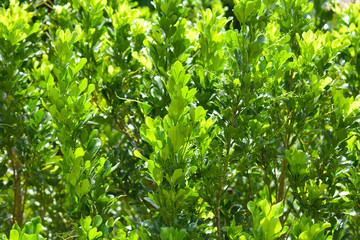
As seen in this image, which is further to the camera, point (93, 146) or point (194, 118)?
point (93, 146)

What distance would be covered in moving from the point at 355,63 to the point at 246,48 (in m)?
1.36

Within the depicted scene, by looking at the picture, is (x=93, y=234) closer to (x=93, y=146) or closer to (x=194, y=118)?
(x=93, y=146)

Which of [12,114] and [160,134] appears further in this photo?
[12,114]

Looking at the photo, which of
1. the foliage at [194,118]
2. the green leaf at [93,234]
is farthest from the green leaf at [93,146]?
the green leaf at [93,234]

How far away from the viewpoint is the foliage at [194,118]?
210cm

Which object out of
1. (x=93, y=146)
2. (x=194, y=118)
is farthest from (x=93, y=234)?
(x=194, y=118)

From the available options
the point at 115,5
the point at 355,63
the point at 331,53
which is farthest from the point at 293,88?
the point at 115,5

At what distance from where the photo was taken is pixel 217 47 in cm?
259

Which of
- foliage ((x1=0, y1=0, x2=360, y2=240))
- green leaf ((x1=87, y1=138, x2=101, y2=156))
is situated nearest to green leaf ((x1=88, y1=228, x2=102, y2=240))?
foliage ((x1=0, y1=0, x2=360, y2=240))

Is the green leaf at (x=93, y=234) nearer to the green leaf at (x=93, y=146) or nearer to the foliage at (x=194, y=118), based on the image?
the foliage at (x=194, y=118)

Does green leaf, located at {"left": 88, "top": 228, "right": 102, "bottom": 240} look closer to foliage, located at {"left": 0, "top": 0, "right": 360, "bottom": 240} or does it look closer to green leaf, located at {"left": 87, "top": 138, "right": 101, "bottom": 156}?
foliage, located at {"left": 0, "top": 0, "right": 360, "bottom": 240}

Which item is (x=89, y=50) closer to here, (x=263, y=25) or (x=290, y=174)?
(x=263, y=25)

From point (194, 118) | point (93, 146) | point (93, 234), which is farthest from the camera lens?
point (93, 146)

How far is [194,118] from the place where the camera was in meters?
2.09
